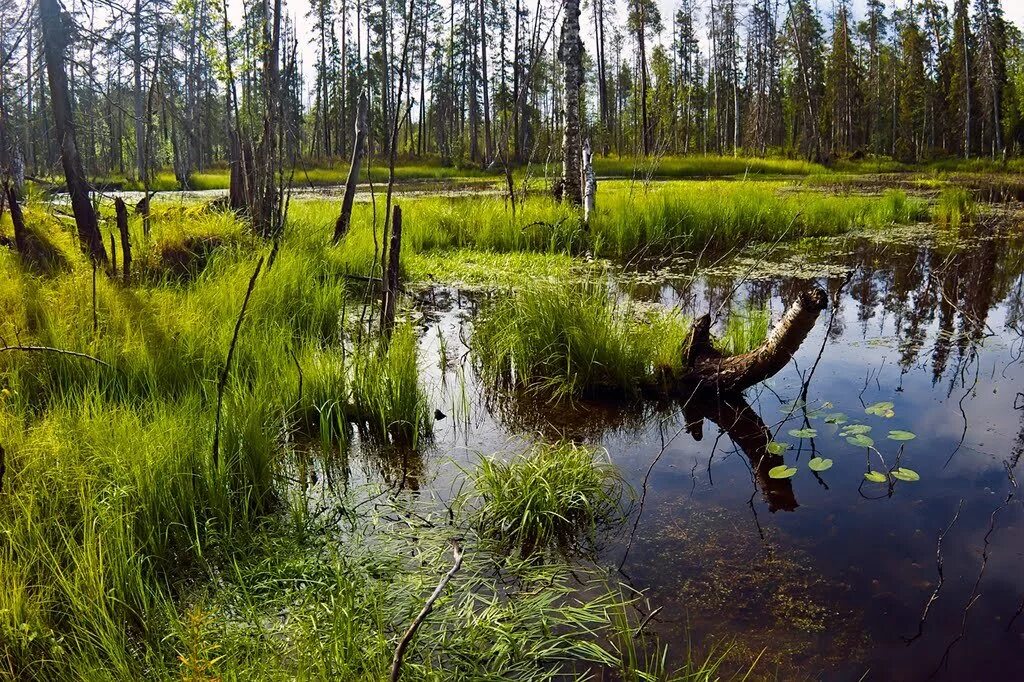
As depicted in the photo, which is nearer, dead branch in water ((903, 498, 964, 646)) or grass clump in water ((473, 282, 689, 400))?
dead branch in water ((903, 498, 964, 646))

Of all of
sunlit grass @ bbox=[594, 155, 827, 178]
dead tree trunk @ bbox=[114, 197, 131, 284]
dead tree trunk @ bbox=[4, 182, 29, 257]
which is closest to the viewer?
dead tree trunk @ bbox=[114, 197, 131, 284]

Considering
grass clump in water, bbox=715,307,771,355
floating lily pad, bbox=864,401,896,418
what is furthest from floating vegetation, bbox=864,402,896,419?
grass clump in water, bbox=715,307,771,355

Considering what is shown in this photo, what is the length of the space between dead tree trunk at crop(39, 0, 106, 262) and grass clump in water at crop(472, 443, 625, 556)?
3.78m

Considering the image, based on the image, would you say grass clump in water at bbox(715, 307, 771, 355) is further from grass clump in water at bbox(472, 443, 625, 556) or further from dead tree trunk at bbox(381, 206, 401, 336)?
dead tree trunk at bbox(381, 206, 401, 336)

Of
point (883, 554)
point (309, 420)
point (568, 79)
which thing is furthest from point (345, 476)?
point (568, 79)

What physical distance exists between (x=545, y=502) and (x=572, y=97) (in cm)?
836

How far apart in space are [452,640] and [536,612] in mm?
342

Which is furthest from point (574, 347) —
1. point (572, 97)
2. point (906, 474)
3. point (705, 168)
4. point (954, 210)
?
point (705, 168)

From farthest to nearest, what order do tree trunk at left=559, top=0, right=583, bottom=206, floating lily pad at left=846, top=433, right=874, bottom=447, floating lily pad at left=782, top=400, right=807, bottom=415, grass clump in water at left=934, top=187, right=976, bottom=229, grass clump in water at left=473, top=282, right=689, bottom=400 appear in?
grass clump in water at left=934, top=187, right=976, bottom=229 < tree trunk at left=559, top=0, right=583, bottom=206 < grass clump in water at left=473, top=282, right=689, bottom=400 < floating lily pad at left=782, top=400, right=807, bottom=415 < floating lily pad at left=846, top=433, right=874, bottom=447

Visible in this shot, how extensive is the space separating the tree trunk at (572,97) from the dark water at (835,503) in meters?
5.12

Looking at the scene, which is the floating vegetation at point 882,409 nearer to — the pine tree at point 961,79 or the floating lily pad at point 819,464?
the floating lily pad at point 819,464

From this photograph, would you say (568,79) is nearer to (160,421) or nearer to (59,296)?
(59,296)

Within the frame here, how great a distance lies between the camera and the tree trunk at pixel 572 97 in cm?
1001

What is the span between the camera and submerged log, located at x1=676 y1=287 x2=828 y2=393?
4.28 meters
